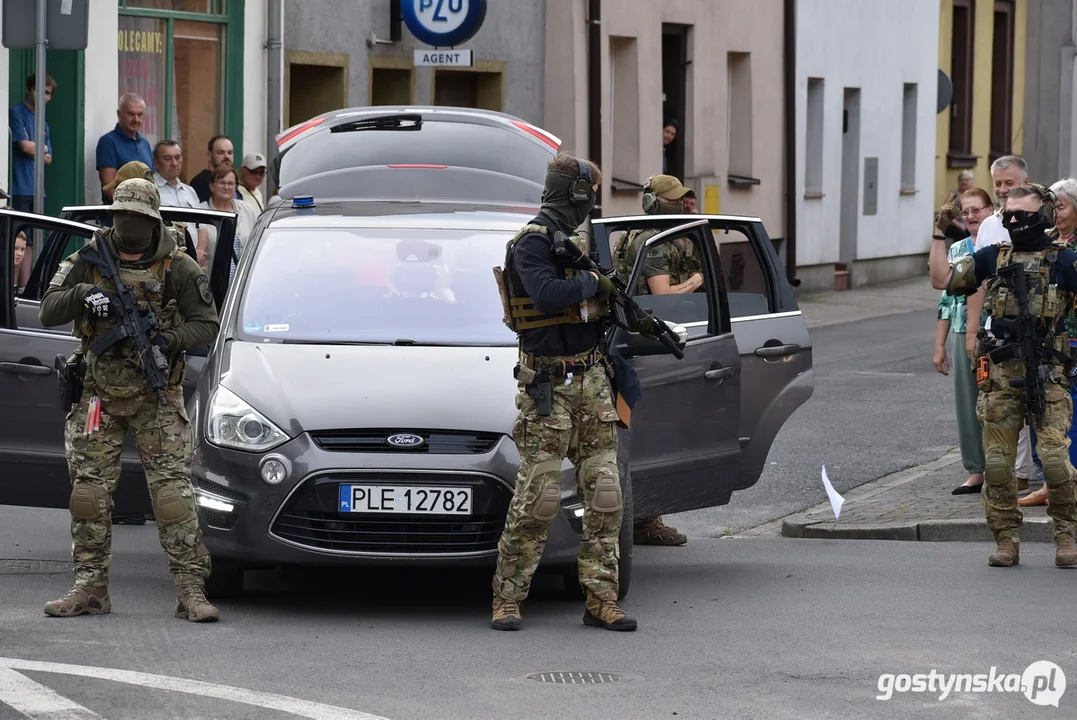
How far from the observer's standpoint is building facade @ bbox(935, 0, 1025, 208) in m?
37.0

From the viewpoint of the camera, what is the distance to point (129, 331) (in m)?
7.92

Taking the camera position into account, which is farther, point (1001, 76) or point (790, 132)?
point (1001, 76)

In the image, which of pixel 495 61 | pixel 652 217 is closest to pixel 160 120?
pixel 495 61

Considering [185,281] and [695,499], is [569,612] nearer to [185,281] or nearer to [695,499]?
[695,499]

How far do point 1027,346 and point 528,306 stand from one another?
2.69 metres

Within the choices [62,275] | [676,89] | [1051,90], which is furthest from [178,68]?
[1051,90]

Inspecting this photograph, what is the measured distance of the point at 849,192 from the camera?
32656 mm

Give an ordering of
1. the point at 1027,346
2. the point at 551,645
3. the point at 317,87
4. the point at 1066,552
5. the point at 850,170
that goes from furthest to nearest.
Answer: the point at 850,170 → the point at 317,87 → the point at 1066,552 → the point at 1027,346 → the point at 551,645

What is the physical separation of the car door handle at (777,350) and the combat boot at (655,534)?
120 cm

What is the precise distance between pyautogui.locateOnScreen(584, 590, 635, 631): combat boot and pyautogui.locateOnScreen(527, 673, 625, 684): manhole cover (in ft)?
2.66

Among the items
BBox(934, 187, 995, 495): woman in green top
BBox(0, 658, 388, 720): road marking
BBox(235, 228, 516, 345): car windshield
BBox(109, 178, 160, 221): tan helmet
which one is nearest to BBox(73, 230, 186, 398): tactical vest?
BBox(109, 178, 160, 221): tan helmet

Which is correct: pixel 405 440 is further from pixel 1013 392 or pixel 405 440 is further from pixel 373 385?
pixel 1013 392

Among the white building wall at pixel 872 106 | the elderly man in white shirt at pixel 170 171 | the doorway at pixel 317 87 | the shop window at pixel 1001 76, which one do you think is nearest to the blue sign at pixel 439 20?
the doorway at pixel 317 87

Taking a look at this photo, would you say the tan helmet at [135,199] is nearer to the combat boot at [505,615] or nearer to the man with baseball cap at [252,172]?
the combat boot at [505,615]
